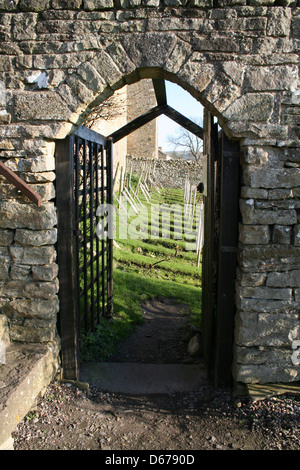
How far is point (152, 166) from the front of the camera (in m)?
23.6

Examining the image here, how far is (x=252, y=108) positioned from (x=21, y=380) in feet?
9.51

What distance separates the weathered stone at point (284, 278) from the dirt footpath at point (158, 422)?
1005 mm

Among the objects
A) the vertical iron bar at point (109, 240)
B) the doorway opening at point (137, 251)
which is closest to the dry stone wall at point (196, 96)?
the doorway opening at point (137, 251)

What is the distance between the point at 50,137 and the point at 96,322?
2.60 m

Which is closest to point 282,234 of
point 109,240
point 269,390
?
point 269,390

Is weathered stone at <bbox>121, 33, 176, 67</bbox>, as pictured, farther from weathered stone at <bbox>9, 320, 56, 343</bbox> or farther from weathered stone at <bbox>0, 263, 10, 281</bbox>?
weathered stone at <bbox>9, 320, 56, 343</bbox>

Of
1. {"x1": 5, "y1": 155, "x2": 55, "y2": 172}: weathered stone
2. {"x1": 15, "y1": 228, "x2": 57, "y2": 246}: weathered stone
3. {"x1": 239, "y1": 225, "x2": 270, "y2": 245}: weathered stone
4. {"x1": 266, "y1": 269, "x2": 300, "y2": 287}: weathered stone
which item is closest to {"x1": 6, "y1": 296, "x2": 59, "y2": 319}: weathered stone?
{"x1": 15, "y1": 228, "x2": 57, "y2": 246}: weathered stone

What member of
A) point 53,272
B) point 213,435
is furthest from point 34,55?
point 213,435

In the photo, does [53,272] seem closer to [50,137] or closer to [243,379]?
[50,137]

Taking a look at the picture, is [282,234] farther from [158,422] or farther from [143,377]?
[143,377]

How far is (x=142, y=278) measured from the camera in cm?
718

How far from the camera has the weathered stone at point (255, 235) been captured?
321cm

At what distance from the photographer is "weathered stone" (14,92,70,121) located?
126 inches
